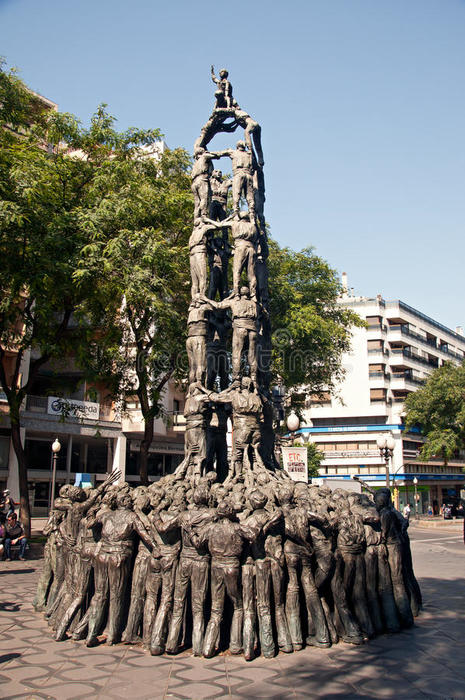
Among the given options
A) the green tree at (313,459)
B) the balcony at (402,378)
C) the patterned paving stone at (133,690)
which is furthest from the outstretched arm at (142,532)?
the balcony at (402,378)

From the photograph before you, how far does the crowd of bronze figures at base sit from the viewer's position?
6.64 m

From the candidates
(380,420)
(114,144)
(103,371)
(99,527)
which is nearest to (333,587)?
(99,527)

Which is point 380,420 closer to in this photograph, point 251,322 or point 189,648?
point 251,322

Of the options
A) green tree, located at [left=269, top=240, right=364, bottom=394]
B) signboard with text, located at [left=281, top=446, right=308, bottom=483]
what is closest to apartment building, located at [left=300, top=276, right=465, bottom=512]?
green tree, located at [left=269, top=240, right=364, bottom=394]

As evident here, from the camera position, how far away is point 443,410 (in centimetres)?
4006

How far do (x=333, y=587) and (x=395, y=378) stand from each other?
4574 centimetres

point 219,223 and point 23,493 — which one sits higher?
point 219,223

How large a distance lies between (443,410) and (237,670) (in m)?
37.1

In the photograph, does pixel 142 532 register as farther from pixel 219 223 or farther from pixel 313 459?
pixel 313 459

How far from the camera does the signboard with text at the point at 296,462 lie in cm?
1464

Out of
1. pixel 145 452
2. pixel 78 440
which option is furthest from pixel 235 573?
pixel 78 440

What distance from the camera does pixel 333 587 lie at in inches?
282

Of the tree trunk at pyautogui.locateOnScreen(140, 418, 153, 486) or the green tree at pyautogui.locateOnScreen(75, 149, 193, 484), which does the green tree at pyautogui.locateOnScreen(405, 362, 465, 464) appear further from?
the tree trunk at pyautogui.locateOnScreen(140, 418, 153, 486)

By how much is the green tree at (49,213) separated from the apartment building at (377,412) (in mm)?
31210
